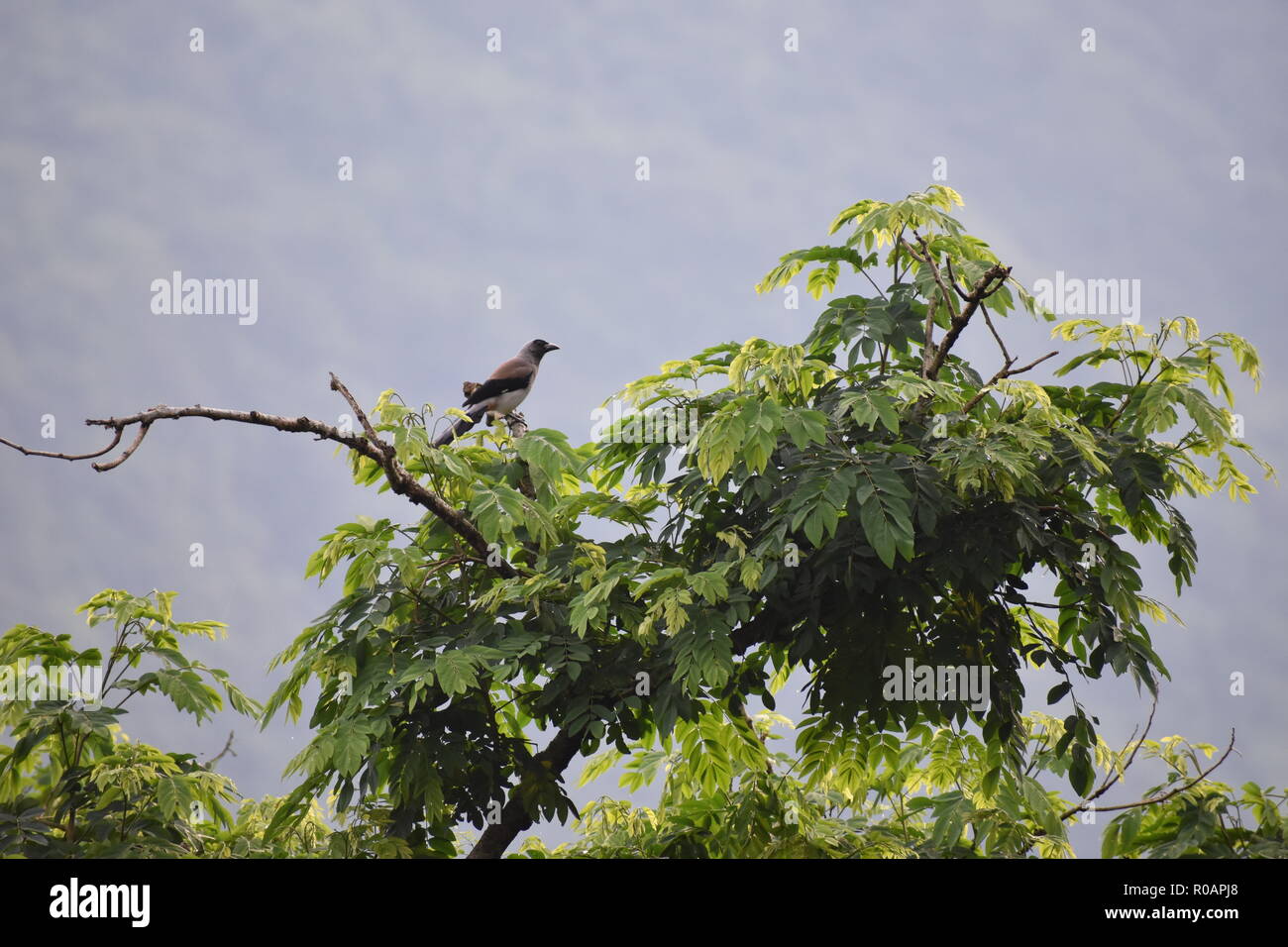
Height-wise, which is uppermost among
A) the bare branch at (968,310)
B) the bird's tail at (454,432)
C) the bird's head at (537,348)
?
the bird's head at (537,348)

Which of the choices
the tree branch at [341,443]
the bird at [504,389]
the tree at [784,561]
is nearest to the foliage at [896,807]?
the tree at [784,561]

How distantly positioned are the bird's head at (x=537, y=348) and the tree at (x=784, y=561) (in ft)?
9.35

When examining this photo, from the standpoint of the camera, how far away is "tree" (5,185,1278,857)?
5.50 meters

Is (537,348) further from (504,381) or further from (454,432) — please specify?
(454,432)

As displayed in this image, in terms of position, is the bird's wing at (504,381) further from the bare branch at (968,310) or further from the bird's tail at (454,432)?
the bare branch at (968,310)

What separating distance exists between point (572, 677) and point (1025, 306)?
3348 millimetres

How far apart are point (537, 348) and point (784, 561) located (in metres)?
4.60

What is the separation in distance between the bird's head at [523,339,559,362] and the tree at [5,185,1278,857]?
285cm

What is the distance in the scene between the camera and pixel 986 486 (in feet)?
17.9

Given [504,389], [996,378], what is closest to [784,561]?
[996,378]

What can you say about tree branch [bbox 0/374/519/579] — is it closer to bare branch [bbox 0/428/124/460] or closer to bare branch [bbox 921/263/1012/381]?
bare branch [bbox 0/428/124/460]

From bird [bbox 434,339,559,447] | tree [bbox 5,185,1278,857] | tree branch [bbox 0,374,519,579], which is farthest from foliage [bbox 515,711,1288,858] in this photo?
bird [bbox 434,339,559,447]

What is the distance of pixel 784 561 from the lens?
557cm

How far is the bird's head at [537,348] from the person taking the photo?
31.5 feet
